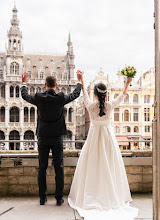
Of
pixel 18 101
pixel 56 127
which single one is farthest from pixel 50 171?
pixel 18 101

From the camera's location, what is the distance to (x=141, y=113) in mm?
20984

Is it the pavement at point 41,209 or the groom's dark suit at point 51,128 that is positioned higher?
the groom's dark suit at point 51,128

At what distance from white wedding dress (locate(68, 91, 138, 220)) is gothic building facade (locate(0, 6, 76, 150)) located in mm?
19649

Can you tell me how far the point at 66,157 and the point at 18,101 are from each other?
2048 centimetres

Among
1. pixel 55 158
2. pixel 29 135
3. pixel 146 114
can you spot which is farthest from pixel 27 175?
pixel 29 135

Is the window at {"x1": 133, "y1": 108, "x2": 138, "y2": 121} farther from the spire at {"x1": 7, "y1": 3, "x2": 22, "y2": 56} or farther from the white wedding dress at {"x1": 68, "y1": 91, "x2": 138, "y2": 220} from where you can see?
the white wedding dress at {"x1": 68, "y1": 91, "x2": 138, "y2": 220}

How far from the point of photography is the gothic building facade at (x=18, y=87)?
22125 mm

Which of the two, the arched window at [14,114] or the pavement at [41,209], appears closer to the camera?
the pavement at [41,209]

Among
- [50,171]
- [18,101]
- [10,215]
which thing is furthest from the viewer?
[18,101]

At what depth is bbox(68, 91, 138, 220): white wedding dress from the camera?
1846mm

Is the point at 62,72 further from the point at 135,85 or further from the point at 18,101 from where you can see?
the point at 135,85

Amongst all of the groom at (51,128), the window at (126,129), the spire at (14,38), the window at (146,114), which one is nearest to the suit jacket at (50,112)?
the groom at (51,128)

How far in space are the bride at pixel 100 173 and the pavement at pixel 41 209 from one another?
0.07m

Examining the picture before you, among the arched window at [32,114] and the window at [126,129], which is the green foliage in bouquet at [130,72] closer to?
the window at [126,129]
